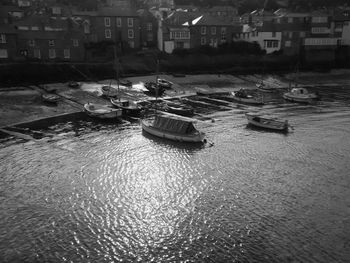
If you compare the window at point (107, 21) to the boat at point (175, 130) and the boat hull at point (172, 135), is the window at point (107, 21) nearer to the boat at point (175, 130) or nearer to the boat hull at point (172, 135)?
the boat hull at point (172, 135)

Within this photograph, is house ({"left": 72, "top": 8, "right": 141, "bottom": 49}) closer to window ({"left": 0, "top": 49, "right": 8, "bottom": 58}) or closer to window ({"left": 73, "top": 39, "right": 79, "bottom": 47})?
window ({"left": 73, "top": 39, "right": 79, "bottom": 47})

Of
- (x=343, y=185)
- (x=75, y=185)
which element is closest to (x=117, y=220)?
(x=75, y=185)

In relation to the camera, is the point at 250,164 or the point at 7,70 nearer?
the point at 250,164

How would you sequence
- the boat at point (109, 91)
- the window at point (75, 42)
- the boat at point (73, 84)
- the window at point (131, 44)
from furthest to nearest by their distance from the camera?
the window at point (131, 44) → the window at point (75, 42) → the boat at point (73, 84) → the boat at point (109, 91)

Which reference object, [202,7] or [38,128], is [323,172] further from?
[202,7]

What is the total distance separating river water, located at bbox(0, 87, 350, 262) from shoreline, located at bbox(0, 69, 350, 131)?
35.5 ft

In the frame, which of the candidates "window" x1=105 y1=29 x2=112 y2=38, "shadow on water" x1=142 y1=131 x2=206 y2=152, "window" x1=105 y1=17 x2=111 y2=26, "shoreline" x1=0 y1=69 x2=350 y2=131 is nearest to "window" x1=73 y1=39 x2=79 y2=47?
"window" x1=105 y1=29 x2=112 y2=38

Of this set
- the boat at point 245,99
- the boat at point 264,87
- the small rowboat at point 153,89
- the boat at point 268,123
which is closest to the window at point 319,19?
the boat at point 264,87

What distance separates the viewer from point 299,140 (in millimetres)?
47469

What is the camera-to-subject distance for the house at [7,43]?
81.6m

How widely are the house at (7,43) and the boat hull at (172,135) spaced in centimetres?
4955

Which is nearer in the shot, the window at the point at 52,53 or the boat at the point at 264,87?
the boat at the point at 264,87

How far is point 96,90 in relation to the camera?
243 ft

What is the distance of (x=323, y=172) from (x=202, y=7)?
153m
